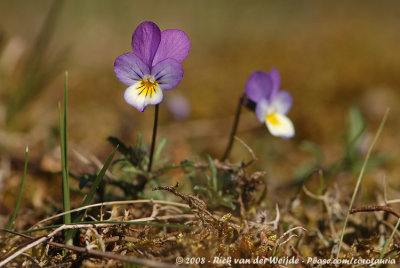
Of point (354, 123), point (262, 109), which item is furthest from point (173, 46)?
point (354, 123)

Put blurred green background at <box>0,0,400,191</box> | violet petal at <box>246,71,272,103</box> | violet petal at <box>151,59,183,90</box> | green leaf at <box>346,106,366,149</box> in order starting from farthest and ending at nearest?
1. blurred green background at <box>0,0,400,191</box>
2. green leaf at <box>346,106,366,149</box>
3. violet petal at <box>246,71,272,103</box>
4. violet petal at <box>151,59,183,90</box>

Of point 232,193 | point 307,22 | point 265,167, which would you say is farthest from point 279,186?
point 307,22

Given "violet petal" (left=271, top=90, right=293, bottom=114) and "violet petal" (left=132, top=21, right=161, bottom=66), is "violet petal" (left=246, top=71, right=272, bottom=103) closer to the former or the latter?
"violet petal" (left=271, top=90, right=293, bottom=114)

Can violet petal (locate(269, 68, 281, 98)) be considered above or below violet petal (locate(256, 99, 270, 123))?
above

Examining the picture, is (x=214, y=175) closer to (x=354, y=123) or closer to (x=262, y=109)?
(x=262, y=109)

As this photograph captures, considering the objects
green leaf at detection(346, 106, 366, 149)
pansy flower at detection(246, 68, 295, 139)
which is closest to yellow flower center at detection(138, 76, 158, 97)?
pansy flower at detection(246, 68, 295, 139)

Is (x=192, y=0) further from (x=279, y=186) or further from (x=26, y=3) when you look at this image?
(x=279, y=186)
